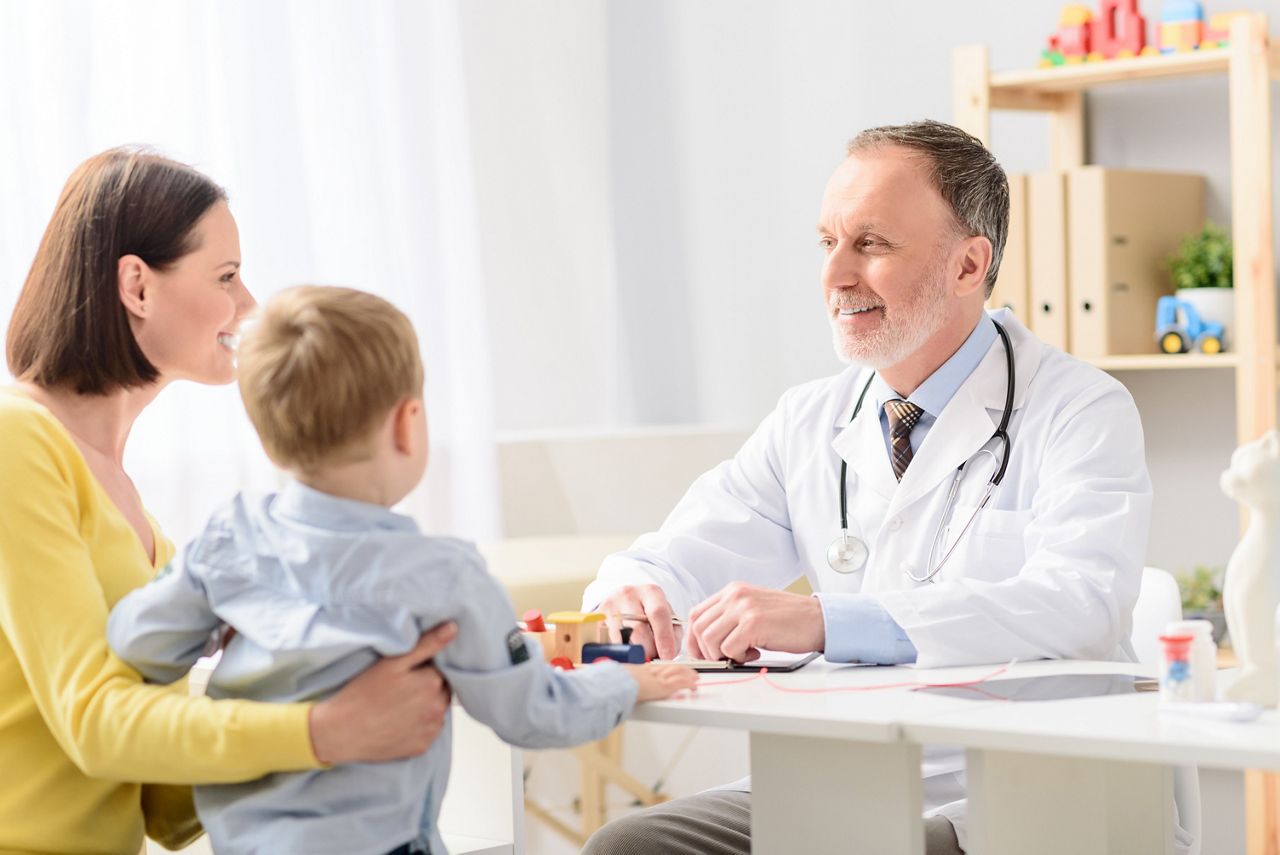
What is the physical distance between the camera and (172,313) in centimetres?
158

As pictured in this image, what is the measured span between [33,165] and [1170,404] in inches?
88.4

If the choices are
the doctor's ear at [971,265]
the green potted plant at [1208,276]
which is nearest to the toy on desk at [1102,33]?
the green potted plant at [1208,276]

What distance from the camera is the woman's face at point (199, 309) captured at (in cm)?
157

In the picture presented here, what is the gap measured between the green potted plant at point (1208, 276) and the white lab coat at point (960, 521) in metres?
1.04

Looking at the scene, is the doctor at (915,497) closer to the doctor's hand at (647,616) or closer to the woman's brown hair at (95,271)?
the doctor's hand at (647,616)

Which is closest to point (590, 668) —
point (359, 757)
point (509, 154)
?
point (359, 757)

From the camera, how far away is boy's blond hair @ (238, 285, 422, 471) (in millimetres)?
1241

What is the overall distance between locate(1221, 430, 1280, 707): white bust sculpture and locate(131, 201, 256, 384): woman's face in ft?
3.14

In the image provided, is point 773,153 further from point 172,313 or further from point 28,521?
point 28,521

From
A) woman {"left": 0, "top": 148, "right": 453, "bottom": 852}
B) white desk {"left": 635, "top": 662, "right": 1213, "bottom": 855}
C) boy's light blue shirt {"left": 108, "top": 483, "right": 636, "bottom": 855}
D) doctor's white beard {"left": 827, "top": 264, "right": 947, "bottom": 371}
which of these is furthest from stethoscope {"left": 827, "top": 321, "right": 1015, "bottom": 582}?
woman {"left": 0, "top": 148, "right": 453, "bottom": 852}

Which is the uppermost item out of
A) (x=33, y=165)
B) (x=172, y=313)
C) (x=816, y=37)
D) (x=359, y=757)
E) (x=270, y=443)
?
(x=816, y=37)

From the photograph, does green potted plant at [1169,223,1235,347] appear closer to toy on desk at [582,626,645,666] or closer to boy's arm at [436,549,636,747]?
toy on desk at [582,626,645,666]

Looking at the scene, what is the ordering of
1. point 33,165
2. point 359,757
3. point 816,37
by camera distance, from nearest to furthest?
point 359,757 < point 33,165 < point 816,37

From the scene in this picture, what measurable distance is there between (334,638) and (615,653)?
0.38 metres
